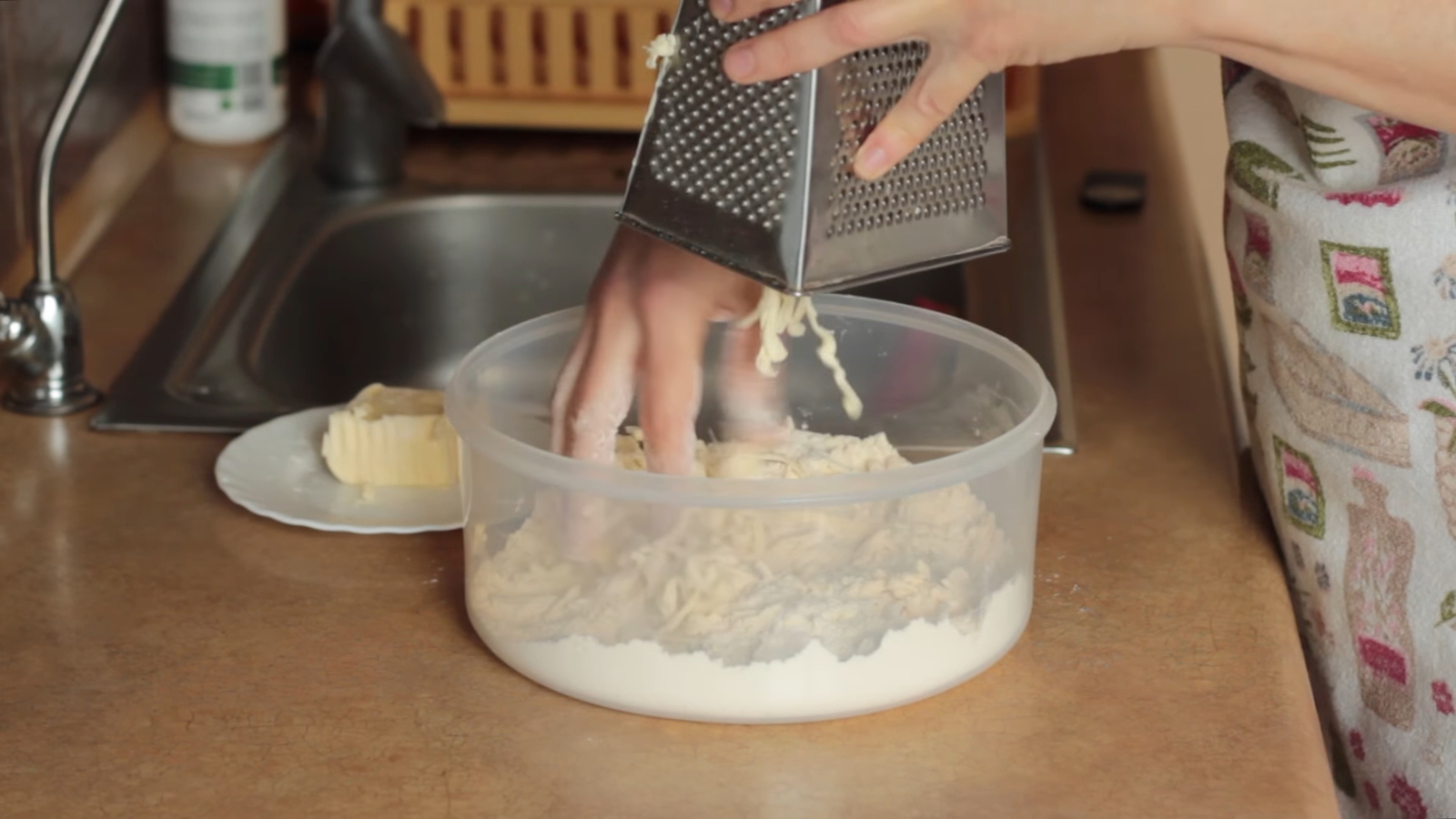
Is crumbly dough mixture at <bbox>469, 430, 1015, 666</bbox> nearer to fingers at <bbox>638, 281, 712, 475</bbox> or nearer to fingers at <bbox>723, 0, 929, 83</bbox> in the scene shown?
fingers at <bbox>638, 281, 712, 475</bbox>

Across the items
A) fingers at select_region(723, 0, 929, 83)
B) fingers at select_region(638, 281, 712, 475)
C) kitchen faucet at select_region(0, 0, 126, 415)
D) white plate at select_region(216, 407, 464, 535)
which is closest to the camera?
fingers at select_region(723, 0, 929, 83)

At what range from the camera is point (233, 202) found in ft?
4.96

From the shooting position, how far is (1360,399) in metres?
0.94

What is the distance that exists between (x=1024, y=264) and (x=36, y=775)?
845 millimetres

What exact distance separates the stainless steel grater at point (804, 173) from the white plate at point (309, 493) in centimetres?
26

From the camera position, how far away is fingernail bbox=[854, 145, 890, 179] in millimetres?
758

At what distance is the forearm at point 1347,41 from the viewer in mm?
787

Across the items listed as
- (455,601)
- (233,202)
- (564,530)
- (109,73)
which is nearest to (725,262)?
(564,530)

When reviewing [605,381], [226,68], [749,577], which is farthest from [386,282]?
[749,577]

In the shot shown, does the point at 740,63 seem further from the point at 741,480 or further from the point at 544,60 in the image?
the point at 544,60

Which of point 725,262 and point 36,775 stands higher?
point 725,262

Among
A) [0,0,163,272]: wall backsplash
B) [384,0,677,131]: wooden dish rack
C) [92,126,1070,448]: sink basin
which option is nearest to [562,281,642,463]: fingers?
[92,126,1070,448]: sink basin

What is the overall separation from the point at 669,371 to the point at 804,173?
15cm

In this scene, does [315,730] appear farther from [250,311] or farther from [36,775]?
[250,311]
